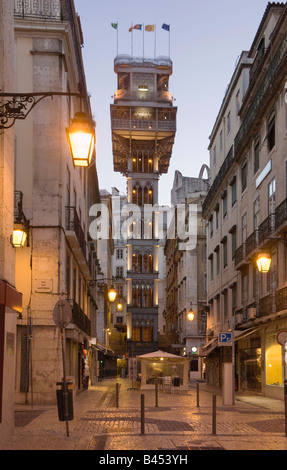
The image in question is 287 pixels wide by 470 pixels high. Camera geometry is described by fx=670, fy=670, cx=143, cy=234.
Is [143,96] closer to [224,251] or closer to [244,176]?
[224,251]

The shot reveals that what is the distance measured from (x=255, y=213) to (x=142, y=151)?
64.9 meters

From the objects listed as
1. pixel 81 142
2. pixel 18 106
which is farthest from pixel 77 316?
pixel 81 142

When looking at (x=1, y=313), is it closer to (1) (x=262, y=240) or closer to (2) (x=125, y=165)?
(1) (x=262, y=240)

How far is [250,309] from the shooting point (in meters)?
30.8

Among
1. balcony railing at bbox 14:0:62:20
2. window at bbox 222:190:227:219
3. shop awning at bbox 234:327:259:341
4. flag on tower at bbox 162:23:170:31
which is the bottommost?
shop awning at bbox 234:327:259:341

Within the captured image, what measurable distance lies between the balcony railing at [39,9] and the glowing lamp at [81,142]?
693 inches

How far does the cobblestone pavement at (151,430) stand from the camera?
1162 centimetres

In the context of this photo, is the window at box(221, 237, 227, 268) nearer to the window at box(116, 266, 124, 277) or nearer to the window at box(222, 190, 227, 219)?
the window at box(222, 190, 227, 219)

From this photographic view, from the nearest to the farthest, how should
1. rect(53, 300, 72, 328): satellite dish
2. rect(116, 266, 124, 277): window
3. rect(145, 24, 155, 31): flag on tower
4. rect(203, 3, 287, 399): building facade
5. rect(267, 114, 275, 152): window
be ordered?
rect(53, 300, 72, 328): satellite dish, rect(203, 3, 287, 399): building facade, rect(267, 114, 275, 152): window, rect(145, 24, 155, 31): flag on tower, rect(116, 266, 124, 277): window

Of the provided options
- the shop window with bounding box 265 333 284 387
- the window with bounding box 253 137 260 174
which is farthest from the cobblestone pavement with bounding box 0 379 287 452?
the window with bounding box 253 137 260 174

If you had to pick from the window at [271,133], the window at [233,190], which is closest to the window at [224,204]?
the window at [233,190]

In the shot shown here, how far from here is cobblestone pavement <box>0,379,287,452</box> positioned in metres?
11.6

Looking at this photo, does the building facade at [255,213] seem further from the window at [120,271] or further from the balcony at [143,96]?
the window at [120,271]

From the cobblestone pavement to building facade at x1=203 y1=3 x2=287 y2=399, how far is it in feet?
13.4
